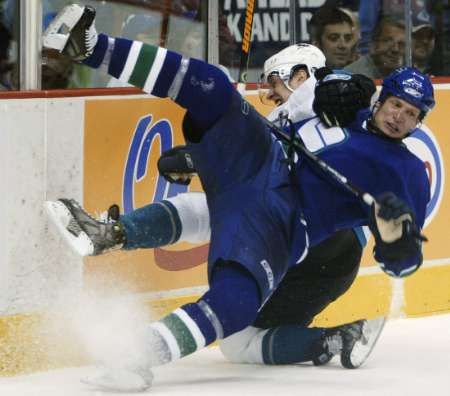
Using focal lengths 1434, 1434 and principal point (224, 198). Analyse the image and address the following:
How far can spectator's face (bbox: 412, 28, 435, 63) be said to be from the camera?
19.7 feet

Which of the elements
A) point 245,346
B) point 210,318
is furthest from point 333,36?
point 210,318

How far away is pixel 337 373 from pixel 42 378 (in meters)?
0.88

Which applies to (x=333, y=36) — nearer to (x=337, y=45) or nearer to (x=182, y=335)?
(x=337, y=45)

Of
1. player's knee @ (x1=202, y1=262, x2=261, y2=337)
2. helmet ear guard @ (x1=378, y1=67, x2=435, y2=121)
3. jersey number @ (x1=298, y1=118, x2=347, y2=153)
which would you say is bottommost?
player's knee @ (x1=202, y1=262, x2=261, y2=337)

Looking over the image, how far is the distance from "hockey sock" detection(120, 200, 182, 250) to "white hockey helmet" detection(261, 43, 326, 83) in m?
0.73

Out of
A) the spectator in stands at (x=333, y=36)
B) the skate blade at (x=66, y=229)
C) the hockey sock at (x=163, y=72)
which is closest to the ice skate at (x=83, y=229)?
the skate blade at (x=66, y=229)

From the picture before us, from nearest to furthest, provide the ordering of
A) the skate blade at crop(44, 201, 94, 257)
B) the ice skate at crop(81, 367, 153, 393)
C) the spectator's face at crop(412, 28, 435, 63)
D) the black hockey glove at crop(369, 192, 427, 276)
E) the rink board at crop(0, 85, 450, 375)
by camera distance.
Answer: the ice skate at crop(81, 367, 153, 393)
the black hockey glove at crop(369, 192, 427, 276)
the skate blade at crop(44, 201, 94, 257)
the rink board at crop(0, 85, 450, 375)
the spectator's face at crop(412, 28, 435, 63)

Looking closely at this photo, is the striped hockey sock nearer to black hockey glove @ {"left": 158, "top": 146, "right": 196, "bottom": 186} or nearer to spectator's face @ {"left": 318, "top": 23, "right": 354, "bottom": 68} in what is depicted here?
black hockey glove @ {"left": 158, "top": 146, "right": 196, "bottom": 186}

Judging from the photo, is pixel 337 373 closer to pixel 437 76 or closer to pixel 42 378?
pixel 42 378

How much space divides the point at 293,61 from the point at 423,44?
1.38m

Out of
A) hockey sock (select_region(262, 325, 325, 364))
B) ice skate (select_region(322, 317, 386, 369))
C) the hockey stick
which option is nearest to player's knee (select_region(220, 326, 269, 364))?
hockey sock (select_region(262, 325, 325, 364))

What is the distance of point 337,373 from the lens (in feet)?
14.1

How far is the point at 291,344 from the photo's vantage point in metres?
4.40

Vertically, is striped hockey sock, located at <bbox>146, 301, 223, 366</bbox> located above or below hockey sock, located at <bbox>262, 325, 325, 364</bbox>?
above
